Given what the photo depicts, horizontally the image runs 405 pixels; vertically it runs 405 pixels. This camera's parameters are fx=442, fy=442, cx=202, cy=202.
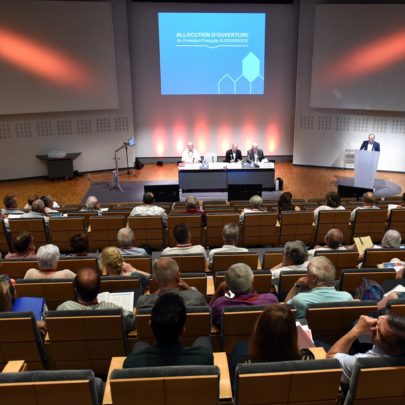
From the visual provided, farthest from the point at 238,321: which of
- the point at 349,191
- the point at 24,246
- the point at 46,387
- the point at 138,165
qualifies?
the point at 138,165

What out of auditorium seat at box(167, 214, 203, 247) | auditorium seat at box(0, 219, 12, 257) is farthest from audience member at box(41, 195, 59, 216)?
auditorium seat at box(167, 214, 203, 247)

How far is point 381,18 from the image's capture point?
10547mm

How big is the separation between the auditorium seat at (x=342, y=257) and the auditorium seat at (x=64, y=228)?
3087 mm

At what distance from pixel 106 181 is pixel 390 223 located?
7.20 metres

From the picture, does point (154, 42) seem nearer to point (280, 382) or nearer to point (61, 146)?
point (61, 146)

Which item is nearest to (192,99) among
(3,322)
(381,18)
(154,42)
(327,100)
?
(154,42)

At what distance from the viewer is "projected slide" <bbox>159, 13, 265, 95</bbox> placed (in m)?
11.5

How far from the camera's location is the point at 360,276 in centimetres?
371

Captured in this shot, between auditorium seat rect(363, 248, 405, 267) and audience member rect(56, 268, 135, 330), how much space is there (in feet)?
8.25

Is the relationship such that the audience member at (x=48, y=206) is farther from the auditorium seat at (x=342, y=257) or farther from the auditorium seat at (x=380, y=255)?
the auditorium seat at (x=380, y=255)

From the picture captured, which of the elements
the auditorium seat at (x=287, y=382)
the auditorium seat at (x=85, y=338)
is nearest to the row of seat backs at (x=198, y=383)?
the auditorium seat at (x=287, y=382)

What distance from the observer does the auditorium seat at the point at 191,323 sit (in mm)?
2795

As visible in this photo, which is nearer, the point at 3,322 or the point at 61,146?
the point at 3,322

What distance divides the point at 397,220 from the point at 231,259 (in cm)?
295
